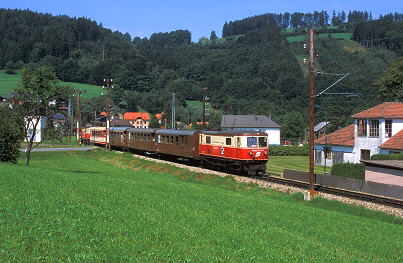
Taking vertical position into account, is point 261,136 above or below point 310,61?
below

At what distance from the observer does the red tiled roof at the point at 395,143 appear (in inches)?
1579

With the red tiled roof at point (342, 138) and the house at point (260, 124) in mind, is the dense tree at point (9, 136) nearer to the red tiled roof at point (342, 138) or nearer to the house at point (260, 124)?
the red tiled roof at point (342, 138)

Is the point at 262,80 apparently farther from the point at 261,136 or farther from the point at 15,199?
the point at 15,199

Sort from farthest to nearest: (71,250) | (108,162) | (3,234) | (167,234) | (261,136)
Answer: (108,162) < (261,136) < (167,234) < (3,234) < (71,250)

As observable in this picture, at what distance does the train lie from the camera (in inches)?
1328

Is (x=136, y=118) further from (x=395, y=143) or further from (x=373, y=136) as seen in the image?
(x=395, y=143)

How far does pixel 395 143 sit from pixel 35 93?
3035 centimetres

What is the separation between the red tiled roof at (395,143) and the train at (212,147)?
1216 centimetres

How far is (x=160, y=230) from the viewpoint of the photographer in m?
11.1

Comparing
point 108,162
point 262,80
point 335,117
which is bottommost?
point 108,162

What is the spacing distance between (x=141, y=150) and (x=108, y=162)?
4447 mm

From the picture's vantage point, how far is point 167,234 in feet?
35.5

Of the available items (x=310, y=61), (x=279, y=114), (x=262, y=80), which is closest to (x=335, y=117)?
(x=279, y=114)

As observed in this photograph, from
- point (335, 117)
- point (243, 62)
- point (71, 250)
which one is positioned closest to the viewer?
point (71, 250)
